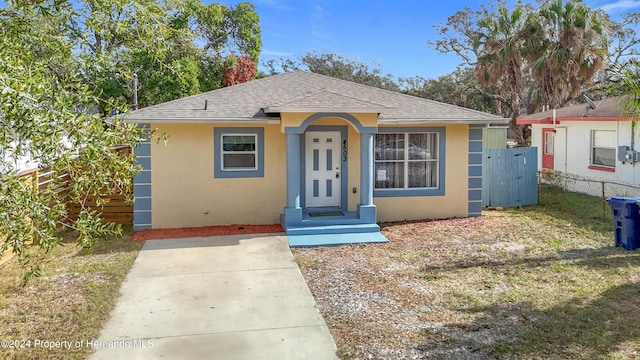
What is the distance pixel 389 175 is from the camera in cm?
1255

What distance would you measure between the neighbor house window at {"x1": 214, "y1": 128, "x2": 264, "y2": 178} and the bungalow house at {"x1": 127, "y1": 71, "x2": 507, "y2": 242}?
1.0 inches

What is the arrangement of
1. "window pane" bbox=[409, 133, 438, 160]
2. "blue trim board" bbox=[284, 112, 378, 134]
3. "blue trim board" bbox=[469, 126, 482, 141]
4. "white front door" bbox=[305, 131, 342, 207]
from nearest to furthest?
"blue trim board" bbox=[284, 112, 378, 134]
"white front door" bbox=[305, 131, 342, 207]
"window pane" bbox=[409, 133, 438, 160]
"blue trim board" bbox=[469, 126, 482, 141]

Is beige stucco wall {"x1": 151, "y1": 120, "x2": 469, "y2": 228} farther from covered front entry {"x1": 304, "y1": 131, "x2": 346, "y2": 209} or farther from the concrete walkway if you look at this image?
the concrete walkway

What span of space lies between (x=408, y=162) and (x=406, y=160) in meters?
0.08

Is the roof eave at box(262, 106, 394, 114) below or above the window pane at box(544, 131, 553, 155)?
above

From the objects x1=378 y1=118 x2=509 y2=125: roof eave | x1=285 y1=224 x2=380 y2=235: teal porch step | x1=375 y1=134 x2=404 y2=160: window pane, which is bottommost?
x1=285 y1=224 x2=380 y2=235: teal porch step

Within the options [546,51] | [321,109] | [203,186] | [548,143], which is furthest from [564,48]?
[203,186]

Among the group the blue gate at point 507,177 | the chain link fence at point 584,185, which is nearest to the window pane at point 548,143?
the chain link fence at point 584,185

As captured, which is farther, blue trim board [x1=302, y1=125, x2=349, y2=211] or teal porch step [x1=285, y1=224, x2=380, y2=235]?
blue trim board [x1=302, y1=125, x2=349, y2=211]

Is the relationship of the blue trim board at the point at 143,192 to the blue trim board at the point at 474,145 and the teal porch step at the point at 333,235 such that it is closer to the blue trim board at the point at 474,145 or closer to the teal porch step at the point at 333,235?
the teal porch step at the point at 333,235

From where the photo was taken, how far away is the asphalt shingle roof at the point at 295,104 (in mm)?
10945

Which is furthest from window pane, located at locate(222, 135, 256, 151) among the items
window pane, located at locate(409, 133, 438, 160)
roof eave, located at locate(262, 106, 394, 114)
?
window pane, located at locate(409, 133, 438, 160)

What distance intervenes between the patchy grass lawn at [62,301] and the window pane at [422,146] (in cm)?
716

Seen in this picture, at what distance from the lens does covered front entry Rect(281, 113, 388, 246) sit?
1084cm
